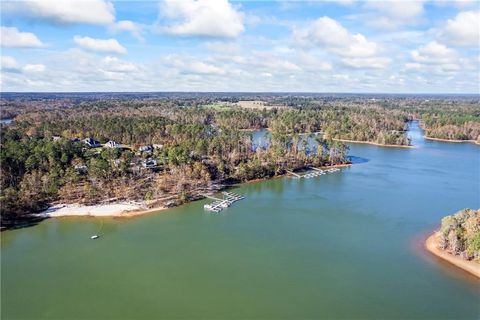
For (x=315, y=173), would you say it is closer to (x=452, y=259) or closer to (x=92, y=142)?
(x=452, y=259)

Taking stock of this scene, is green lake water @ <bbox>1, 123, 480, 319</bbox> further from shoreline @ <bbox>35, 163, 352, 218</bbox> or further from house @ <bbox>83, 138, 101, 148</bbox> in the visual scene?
house @ <bbox>83, 138, 101, 148</bbox>

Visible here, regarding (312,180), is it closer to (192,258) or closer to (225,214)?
(225,214)

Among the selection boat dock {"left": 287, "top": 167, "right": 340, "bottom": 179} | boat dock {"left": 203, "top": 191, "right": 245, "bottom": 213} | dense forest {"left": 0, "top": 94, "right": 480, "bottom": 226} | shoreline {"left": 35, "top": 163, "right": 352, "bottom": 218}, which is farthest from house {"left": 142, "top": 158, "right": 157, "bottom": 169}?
boat dock {"left": 287, "top": 167, "right": 340, "bottom": 179}

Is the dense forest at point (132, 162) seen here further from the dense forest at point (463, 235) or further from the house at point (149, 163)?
the dense forest at point (463, 235)

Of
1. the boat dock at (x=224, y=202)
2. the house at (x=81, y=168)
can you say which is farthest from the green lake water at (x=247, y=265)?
the house at (x=81, y=168)

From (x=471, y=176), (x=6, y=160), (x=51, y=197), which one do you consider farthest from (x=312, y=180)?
(x=6, y=160)

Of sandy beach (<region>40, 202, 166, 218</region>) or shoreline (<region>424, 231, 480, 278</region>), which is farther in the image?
sandy beach (<region>40, 202, 166, 218</region>)
